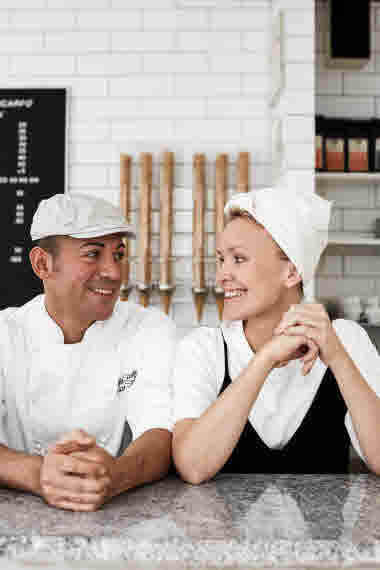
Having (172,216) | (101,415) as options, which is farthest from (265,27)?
(101,415)

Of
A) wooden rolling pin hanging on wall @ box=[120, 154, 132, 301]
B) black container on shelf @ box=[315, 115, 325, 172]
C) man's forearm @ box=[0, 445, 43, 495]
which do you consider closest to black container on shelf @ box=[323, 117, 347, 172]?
black container on shelf @ box=[315, 115, 325, 172]

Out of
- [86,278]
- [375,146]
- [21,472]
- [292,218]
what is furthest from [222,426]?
[375,146]

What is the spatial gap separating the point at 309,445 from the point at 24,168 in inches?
95.4

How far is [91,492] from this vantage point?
3.36 ft

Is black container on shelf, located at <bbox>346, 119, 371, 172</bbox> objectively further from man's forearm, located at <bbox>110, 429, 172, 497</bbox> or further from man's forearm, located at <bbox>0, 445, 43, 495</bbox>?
man's forearm, located at <bbox>0, 445, 43, 495</bbox>

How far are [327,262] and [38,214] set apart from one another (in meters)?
2.05

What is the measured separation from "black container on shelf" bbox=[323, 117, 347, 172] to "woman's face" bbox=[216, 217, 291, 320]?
178 centimetres

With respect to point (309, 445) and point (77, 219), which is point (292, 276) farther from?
point (77, 219)

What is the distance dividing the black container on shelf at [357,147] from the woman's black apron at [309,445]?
1.94 m

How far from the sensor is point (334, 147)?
10.4 feet

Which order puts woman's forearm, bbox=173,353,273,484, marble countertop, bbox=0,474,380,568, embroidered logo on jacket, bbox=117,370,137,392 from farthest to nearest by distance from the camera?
embroidered logo on jacket, bbox=117,370,137,392, woman's forearm, bbox=173,353,273,484, marble countertop, bbox=0,474,380,568

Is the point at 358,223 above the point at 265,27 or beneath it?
beneath

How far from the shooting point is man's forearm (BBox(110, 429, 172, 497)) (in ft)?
3.71

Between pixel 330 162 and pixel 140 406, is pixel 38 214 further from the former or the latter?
pixel 330 162
